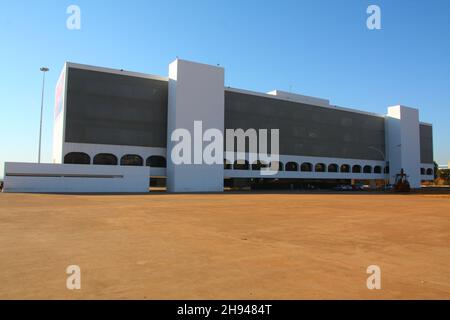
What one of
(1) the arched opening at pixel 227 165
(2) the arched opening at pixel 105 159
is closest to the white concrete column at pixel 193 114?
(1) the arched opening at pixel 227 165

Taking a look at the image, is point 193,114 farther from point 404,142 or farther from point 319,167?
point 404,142

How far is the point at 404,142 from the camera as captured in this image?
302ft

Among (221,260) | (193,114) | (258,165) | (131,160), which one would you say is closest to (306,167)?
(258,165)

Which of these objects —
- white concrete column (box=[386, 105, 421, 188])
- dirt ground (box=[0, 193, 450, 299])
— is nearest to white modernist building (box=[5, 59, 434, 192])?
white concrete column (box=[386, 105, 421, 188])

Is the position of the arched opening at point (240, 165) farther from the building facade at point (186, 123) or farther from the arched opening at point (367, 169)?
the arched opening at point (367, 169)

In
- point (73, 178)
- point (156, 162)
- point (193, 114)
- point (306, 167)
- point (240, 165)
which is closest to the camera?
point (73, 178)

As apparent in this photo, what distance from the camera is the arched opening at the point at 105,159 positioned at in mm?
55375

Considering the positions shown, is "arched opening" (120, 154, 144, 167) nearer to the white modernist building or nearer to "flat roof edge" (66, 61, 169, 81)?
the white modernist building

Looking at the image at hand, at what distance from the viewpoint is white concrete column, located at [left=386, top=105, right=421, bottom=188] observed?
91.6 m

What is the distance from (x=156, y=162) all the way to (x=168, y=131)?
18.4 ft

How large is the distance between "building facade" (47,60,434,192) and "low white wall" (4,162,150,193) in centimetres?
439

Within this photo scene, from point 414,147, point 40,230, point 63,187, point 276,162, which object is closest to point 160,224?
point 40,230

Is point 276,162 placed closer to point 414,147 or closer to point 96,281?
point 414,147
